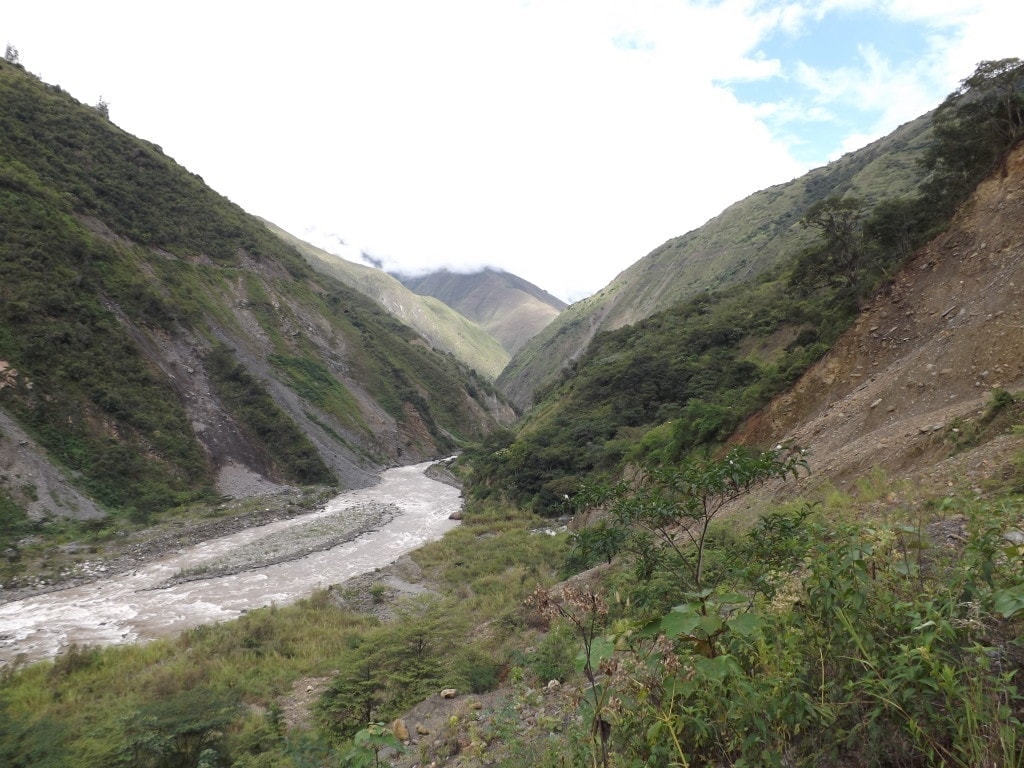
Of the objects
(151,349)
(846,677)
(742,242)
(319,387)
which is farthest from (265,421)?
(742,242)

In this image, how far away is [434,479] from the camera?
1944 inches

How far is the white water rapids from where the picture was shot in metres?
15.7

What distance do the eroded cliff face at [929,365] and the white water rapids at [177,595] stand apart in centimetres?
1810

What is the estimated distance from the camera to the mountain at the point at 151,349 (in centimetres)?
2977

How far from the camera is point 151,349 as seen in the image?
130 feet

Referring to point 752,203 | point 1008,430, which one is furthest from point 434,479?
point 752,203

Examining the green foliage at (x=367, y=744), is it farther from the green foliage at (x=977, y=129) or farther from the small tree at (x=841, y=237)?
the small tree at (x=841, y=237)

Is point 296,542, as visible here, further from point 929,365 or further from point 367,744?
point 929,365

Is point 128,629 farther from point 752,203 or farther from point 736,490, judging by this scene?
point 752,203

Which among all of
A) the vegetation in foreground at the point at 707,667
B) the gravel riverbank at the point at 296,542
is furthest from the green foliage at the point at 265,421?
the vegetation in foreground at the point at 707,667

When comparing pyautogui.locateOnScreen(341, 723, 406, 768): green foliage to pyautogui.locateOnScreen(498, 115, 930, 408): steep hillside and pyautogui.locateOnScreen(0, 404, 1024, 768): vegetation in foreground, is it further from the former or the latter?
pyautogui.locateOnScreen(498, 115, 930, 408): steep hillside

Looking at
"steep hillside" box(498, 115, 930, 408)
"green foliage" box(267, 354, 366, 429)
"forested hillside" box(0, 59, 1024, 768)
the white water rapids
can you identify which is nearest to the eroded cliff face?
"forested hillside" box(0, 59, 1024, 768)

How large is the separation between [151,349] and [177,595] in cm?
2716

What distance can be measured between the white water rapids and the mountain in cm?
754
